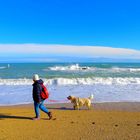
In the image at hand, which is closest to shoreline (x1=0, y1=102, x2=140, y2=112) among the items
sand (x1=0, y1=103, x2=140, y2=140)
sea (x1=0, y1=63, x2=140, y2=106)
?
Result: sea (x1=0, y1=63, x2=140, y2=106)

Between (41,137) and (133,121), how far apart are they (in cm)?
331

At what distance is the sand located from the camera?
7.21 m

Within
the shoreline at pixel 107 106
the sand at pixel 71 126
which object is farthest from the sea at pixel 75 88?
the sand at pixel 71 126

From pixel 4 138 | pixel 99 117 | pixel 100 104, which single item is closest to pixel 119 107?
Answer: pixel 100 104

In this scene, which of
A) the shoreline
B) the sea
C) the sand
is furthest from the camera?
the sea

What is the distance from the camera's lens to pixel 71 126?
838 cm

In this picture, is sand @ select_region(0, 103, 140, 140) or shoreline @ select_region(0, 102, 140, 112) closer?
sand @ select_region(0, 103, 140, 140)

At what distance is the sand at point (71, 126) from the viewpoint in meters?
7.21

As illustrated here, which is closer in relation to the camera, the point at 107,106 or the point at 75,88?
the point at 107,106

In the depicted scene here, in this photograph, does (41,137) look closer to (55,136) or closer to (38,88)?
(55,136)

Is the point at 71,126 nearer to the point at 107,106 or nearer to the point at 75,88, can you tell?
the point at 107,106

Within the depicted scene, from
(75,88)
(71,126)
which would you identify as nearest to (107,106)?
(71,126)

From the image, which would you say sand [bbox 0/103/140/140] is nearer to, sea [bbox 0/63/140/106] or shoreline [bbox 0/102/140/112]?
shoreline [bbox 0/102/140/112]

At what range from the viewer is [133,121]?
29.8 feet
